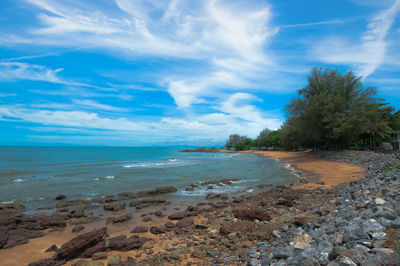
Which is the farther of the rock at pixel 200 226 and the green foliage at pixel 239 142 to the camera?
the green foliage at pixel 239 142

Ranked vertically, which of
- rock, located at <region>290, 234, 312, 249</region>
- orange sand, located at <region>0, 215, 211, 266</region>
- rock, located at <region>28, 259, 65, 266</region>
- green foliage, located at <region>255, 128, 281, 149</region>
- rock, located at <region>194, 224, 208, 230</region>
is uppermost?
green foliage, located at <region>255, 128, 281, 149</region>

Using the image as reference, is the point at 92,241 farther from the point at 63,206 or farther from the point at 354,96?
the point at 354,96

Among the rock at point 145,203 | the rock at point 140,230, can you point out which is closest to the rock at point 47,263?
the rock at point 140,230

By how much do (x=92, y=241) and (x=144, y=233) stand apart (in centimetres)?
185

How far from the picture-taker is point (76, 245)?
237 inches

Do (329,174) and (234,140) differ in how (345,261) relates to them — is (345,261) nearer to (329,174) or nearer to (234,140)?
(329,174)

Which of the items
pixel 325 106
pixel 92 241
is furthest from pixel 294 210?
pixel 325 106

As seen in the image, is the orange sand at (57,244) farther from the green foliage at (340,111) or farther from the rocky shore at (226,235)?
the green foliage at (340,111)

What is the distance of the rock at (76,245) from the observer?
232 inches

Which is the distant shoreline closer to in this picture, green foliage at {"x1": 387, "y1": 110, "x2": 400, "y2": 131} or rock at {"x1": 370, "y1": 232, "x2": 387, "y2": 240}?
rock at {"x1": 370, "y1": 232, "x2": 387, "y2": 240}

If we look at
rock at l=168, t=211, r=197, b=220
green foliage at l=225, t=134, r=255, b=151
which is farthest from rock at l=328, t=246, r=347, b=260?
green foliage at l=225, t=134, r=255, b=151

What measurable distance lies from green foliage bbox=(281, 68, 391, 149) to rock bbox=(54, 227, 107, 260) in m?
→ 33.1

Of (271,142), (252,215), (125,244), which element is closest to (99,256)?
(125,244)

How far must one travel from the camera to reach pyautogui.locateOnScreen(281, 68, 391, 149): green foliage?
30.9 metres
